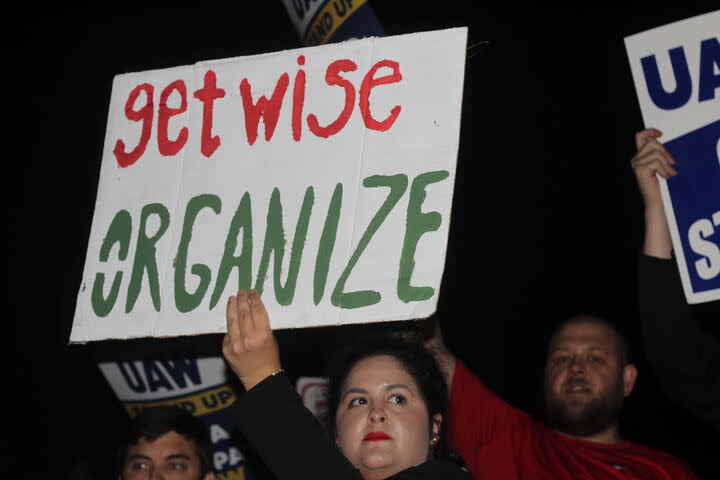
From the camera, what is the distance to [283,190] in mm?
1488

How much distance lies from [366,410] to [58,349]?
1.86 m

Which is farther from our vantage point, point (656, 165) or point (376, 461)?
point (656, 165)

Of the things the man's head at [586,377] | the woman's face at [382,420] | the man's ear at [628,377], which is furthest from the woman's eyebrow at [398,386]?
the man's ear at [628,377]

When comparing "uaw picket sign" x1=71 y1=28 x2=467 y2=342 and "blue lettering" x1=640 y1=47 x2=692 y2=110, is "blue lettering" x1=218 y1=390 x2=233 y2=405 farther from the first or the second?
"blue lettering" x1=640 y1=47 x2=692 y2=110

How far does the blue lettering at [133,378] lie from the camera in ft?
8.77

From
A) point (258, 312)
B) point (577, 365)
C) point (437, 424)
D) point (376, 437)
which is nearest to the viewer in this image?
point (258, 312)

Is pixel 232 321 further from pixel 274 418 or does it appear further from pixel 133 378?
pixel 133 378

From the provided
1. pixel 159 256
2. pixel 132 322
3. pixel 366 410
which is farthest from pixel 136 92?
pixel 366 410

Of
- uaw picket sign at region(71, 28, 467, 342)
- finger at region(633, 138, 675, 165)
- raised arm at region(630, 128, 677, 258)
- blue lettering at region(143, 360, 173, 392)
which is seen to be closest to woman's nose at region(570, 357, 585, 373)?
raised arm at region(630, 128, 677, 258)

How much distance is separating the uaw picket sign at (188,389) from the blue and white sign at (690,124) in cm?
142

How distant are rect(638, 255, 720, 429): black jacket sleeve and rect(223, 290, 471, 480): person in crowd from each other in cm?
58

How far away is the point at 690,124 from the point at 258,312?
1156mm

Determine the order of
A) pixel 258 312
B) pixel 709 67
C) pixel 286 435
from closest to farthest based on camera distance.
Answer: pixel 286 435, pixel 258 312, pixel 709 67

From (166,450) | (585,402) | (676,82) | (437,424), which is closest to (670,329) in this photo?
(585,402)
